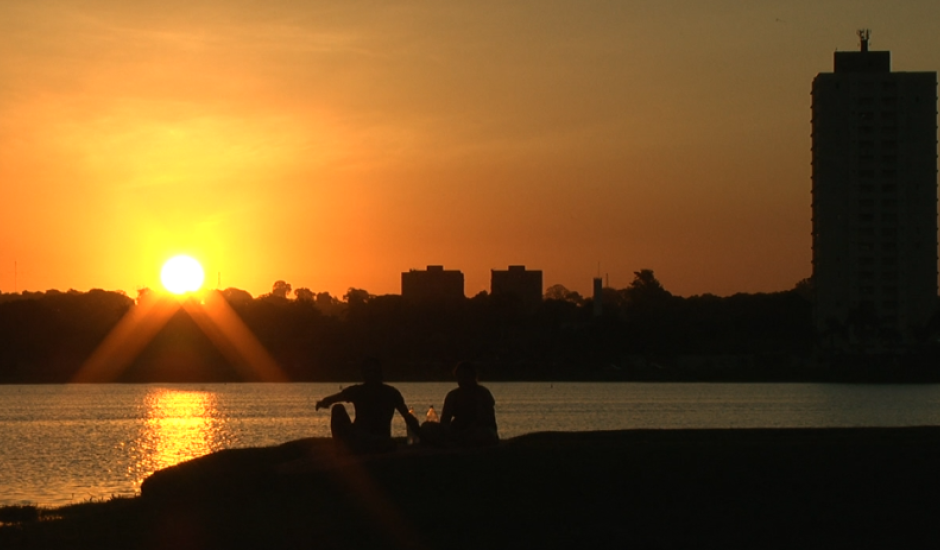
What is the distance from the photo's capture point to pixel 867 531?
14.1m

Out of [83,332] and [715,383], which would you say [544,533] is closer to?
[715,383]

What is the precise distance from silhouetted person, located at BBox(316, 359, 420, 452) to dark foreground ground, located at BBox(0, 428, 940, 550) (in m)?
0.43

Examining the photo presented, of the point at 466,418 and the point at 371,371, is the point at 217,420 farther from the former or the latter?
the point at 466,418

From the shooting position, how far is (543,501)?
15391 millimetres

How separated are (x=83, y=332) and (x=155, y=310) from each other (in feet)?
42.2

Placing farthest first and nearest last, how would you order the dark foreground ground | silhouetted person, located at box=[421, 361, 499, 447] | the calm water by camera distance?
1. the calm water
2. silhouetted person, located at box=[421, 361, 499, 447]
3. the dark foreground ground

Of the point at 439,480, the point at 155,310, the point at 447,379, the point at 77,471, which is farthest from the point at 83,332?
the point at 439,480

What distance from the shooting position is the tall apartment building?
14612 cm

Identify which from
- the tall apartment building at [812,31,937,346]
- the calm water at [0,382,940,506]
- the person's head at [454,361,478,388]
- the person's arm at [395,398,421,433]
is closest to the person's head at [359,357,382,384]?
the person's arm at [395,398,421,433]

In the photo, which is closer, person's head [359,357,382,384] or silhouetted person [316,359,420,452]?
silhouetted person [316,359,420,452]

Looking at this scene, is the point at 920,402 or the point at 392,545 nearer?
the point at 392,545

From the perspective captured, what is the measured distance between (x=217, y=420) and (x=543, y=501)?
195 ft

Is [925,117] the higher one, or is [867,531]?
[925,117]

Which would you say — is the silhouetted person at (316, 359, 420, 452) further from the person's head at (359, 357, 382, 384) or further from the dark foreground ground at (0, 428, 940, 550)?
the dark foreground ground at (0, 428, 940, 550)
